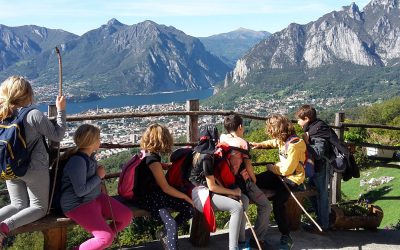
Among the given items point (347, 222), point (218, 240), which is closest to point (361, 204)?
point (347, 222)

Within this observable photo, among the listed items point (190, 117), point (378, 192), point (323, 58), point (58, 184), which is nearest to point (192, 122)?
point (190, 117)

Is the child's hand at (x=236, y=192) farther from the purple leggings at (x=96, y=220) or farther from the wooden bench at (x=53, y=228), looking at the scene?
the purple leggings at (x=96, y=220)

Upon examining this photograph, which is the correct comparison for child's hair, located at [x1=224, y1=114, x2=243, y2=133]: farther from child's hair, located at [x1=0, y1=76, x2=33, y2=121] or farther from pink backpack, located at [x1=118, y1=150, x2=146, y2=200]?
child's hair, located at [x1=0, y1=76, x2=33, y2=121]

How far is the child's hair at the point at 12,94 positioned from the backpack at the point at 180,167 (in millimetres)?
1518

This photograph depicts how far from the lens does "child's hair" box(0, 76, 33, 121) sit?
3564mm

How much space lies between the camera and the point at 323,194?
5.52m

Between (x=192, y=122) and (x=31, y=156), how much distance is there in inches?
103

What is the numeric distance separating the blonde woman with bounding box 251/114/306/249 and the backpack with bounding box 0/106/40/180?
2595 millimetres

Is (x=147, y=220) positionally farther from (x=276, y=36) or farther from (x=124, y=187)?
(x=276, y=36)

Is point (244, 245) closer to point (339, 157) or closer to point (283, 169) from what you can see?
point (283, 169)

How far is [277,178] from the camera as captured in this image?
504 cm

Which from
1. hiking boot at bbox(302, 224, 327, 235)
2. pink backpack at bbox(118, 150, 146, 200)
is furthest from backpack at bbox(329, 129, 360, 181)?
pink backpack at bbox(118, 150, 146, 200)

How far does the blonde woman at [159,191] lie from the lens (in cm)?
414

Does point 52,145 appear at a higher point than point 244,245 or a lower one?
higher
